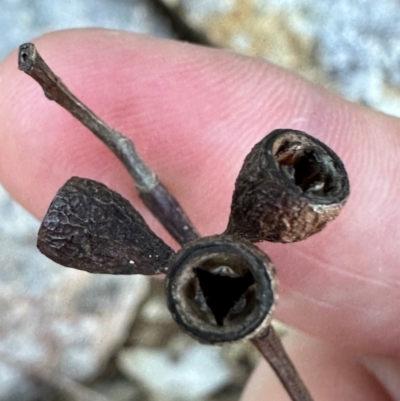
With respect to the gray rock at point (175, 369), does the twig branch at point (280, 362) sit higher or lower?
higher

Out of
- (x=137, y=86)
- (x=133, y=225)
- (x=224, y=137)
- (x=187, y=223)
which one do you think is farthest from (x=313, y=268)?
(x=133, y=225)

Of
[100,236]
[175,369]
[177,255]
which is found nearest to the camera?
[177,255]

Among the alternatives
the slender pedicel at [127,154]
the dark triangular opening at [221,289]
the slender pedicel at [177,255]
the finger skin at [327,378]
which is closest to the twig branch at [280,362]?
the slender pedicel at [177,255]

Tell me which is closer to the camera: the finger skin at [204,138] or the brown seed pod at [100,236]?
the brown seed pod at [100,236]

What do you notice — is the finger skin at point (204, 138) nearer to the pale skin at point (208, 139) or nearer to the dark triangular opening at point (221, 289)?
the pale skin at point (208, 139)

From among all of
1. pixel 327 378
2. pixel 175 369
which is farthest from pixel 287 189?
pixel 175 369

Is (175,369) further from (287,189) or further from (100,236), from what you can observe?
(287,189)

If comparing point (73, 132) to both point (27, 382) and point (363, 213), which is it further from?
point (27, 382)

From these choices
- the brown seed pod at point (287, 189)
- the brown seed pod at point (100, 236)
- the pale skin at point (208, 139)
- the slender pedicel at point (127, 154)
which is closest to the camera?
the brown seed pod at point (287, 189)
